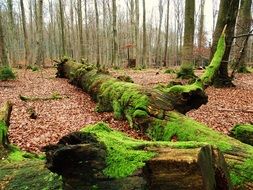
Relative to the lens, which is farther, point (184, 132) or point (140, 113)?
point (140, 113)

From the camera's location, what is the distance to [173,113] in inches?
240

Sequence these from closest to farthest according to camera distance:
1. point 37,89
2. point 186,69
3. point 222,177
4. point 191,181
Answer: point 191,181 < point 222,177 < point 37,89 < point 186,69

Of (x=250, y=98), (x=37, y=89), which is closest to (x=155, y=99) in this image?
(x=250, y=98)

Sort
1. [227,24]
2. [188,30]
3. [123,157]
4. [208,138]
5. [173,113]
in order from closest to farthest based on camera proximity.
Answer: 1. [123,157]
2. [208,138]
3. [173,113]
4. [227,24]
5. [188,30]

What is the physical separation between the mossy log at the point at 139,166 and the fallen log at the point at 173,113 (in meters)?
0.97

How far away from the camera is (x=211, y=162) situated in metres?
2.79

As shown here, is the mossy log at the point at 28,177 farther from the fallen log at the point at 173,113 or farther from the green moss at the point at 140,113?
the green moss at the point at 140,113

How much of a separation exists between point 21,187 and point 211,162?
182 centimetres

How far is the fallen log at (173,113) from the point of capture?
153 inches

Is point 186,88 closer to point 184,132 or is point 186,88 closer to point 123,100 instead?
point 184,132

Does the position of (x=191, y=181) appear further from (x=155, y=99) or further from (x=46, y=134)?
(x=46, y=134)

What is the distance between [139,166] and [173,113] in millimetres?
3487

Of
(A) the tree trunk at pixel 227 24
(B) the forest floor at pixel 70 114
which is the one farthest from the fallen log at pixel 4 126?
(A) the tree trunk at pixel 227 24

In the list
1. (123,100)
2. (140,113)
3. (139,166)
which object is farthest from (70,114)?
(139,166)
